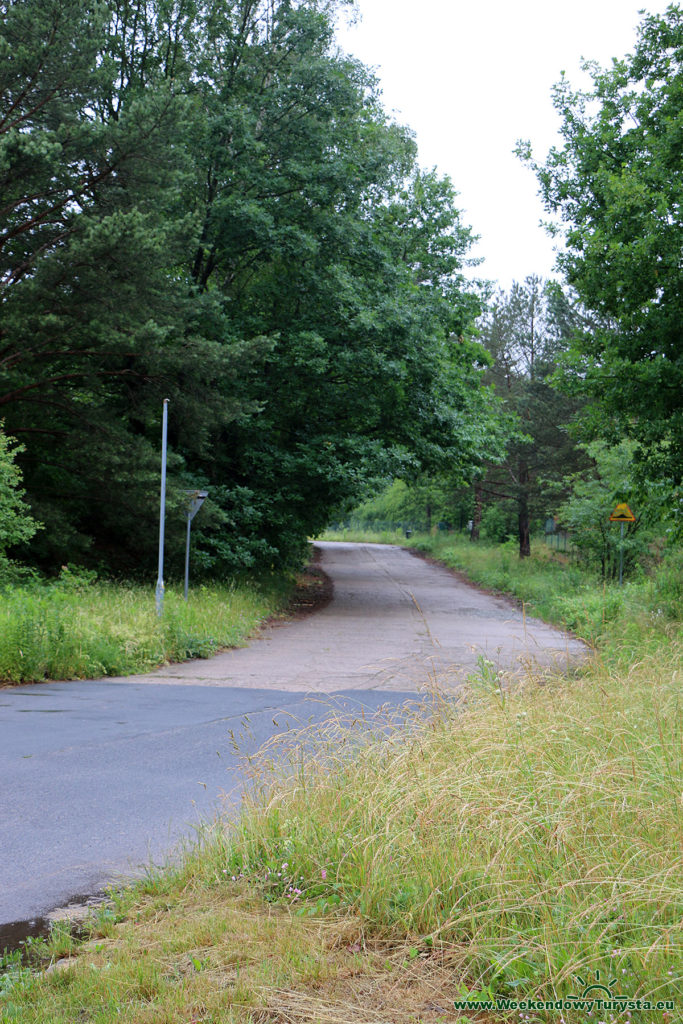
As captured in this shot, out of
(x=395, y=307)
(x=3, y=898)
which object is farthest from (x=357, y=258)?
(x=3, y=898)

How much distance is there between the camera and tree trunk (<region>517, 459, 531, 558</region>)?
38.9 metres

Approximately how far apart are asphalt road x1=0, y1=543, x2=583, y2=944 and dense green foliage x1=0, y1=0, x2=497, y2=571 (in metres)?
5.32

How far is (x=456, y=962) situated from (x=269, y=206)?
834 inches

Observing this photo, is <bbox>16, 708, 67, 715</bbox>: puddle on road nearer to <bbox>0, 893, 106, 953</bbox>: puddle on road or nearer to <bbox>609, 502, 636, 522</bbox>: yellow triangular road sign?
<bbox>0, 893, 106, 953</bbox>: puddle on road

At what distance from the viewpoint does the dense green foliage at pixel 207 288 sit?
58.3 ft


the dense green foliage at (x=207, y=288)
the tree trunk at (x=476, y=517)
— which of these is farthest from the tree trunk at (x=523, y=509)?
the dense green foliage at (x=207, y=288)

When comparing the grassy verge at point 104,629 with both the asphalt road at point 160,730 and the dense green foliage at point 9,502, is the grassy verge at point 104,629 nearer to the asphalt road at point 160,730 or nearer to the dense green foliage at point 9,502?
the asphalt road at point 160,730

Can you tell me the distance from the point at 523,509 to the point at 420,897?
36.7m

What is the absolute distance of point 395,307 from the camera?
2145cm

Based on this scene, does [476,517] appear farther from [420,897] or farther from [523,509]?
[420,897]

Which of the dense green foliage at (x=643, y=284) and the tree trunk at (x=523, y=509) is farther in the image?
the tree trunk at (x=523, y=509)

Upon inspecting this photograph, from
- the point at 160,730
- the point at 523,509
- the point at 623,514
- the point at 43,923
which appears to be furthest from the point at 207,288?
the point at 43,923

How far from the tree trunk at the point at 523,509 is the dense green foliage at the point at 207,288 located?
14549 millimetres

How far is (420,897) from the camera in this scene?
3.45m
